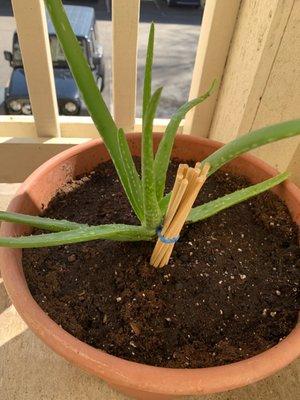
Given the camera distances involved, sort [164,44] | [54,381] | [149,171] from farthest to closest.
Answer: [164,44]
[54,381]
[149,171]

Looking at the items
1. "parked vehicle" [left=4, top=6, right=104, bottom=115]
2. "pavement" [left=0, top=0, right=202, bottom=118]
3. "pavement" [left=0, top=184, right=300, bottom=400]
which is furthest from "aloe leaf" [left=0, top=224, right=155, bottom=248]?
"pavement" [left=0, top=0, right=202, bottom=118]

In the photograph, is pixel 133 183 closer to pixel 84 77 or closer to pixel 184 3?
pixel 84 77

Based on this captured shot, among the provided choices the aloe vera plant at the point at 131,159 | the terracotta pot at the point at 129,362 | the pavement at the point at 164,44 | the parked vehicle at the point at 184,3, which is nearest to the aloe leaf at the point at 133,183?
the aloe vera plant at the point at 131,159

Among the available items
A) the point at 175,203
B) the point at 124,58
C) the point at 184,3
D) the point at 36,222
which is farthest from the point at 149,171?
the point at 184,3

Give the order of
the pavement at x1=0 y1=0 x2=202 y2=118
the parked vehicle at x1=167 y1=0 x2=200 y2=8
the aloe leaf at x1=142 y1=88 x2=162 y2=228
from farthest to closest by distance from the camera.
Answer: the parked vehicle at x1=167 y1=0 x2=200 y2=8 → the pavement at x1=0 y1=0 x2=202 y2=118 → the aloe leaf at x1=142 y1=88 x2=162 y2=228

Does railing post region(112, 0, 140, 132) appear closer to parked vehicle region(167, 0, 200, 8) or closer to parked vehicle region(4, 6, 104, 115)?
parked vehicle region(4, 6, 104, 115)

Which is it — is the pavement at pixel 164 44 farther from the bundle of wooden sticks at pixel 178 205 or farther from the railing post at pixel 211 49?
the bundle of wooden sticks at pixel 178 205
